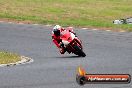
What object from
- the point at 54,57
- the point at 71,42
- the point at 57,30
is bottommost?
the point at 54,57

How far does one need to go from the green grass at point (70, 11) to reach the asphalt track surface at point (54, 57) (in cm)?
250

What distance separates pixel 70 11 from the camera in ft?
114

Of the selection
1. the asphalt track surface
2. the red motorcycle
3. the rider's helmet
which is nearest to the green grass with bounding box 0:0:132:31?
the asphalt track surface

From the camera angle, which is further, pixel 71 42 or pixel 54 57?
pixel 54 57

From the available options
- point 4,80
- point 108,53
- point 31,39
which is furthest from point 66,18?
point 4,80

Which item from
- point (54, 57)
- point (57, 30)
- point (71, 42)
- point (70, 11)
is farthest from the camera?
point (70, 11)

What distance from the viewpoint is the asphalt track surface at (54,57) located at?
10.2m

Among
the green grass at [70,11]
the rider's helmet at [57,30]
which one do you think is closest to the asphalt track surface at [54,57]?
the rider's helmet at [57,30]

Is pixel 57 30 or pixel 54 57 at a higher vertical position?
pixel 57 30

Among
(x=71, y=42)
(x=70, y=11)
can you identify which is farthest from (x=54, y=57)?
(x=70, y=11)

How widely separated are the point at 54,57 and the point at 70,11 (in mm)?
17959

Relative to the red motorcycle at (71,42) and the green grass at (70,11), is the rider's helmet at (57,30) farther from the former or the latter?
the green grass at (70,11)

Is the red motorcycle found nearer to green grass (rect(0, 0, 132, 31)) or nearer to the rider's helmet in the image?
the rider's helmet

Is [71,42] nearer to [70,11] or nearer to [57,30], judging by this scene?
[57,30]
